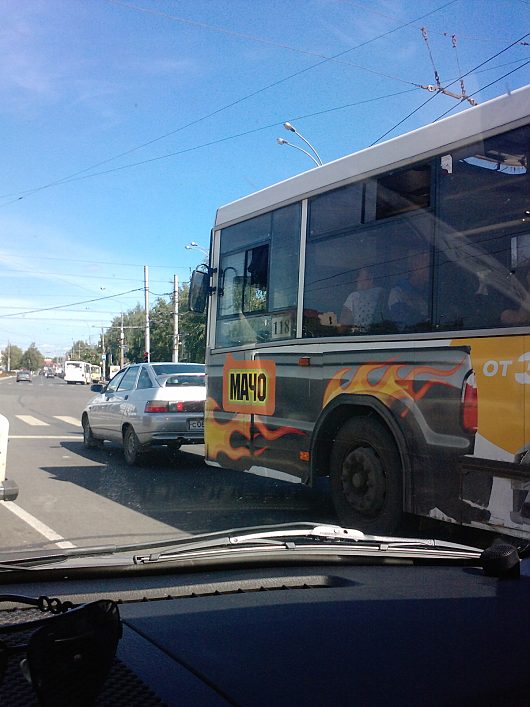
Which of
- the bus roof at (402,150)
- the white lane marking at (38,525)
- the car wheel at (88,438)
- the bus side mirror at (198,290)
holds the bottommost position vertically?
the white lane marking at (38,525)

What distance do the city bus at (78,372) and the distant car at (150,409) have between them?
5934cm

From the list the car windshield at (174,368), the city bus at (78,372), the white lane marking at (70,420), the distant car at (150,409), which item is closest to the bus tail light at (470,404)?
the distant car at (150,409)

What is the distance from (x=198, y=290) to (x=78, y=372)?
64.9m

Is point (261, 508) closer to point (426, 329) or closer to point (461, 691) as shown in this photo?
point (426, 329)

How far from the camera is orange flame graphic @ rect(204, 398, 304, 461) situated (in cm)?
701

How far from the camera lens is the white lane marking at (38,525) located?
5455mm

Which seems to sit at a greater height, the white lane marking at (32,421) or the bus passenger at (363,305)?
the bus passenger at (363,305)

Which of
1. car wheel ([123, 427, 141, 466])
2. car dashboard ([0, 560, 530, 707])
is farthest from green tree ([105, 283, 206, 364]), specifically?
car dashboard ([0, 560, 530, 707])

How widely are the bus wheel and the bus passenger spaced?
796 mm

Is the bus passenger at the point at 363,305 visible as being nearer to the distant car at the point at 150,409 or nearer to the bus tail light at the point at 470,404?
the bus tail light at the point at 470,404

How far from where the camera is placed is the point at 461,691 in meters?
1.68

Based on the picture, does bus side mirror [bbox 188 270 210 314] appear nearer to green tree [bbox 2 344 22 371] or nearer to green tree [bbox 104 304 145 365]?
green tree [bbox 104 304 145 365]

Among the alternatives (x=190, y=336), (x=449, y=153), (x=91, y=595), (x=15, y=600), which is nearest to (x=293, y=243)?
(x=449, y=153)

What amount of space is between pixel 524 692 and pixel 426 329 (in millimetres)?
3835
